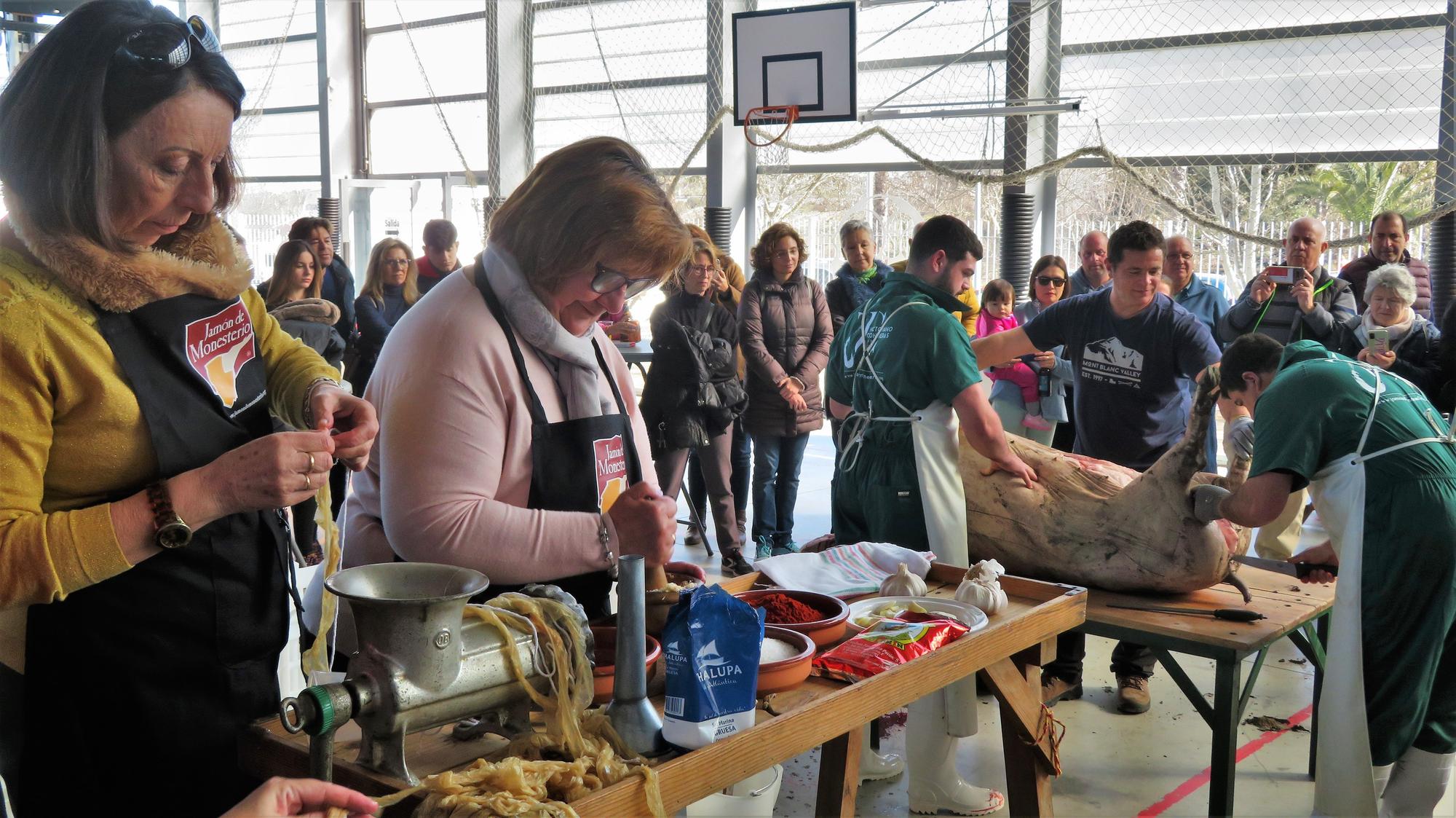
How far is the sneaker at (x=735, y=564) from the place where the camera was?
5.31 meters

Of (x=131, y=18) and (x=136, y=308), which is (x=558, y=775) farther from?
(x=131, y=18)

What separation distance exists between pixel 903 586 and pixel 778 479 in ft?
11.5

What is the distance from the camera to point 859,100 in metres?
8.10

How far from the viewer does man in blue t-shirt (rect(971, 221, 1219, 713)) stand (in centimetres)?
405

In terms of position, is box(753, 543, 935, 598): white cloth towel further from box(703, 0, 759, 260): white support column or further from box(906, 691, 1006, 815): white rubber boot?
box(703, 0, 759, 260): white support column

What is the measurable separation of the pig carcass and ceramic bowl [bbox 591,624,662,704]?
6.05ft

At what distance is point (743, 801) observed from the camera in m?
2.35

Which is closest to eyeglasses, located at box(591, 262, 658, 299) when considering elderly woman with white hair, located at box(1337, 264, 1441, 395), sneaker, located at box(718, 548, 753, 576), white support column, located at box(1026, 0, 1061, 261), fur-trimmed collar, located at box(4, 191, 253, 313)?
fur-trimmed collar, located at box(4, 191, 253, 313)

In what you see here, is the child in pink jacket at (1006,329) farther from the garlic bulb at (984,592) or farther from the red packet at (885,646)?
the red packet at (885,646)

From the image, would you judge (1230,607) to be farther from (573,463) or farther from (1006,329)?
(1006,329)

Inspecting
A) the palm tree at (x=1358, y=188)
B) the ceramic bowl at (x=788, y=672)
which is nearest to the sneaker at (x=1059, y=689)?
the ceramic bowl at (x=788, y=672)

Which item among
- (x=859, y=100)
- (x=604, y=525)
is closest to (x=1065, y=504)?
(x=604, y=525)

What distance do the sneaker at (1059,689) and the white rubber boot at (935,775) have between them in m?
0.55

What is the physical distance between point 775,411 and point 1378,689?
10.8 ft
